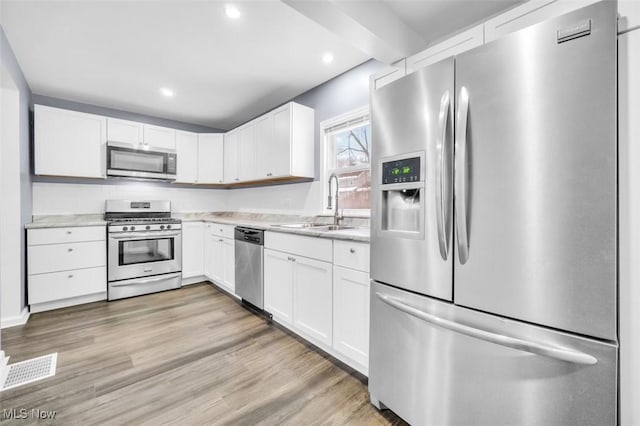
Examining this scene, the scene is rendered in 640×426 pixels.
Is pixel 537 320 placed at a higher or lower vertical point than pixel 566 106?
lower

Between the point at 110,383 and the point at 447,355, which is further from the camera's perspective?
the point at 110,383

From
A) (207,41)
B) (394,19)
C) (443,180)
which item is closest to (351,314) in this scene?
(443,180)

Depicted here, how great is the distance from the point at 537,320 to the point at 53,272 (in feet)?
14.0

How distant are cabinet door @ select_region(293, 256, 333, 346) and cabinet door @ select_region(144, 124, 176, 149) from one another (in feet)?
10.2

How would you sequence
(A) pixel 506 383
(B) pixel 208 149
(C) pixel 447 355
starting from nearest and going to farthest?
(A) pixel 506 383
(C) pixel 447 355
(B) pixel 208 149

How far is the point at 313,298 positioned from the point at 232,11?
223 cm

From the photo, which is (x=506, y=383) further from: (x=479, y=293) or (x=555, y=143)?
(x=555, y=143)

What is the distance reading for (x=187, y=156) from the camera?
4.40 m

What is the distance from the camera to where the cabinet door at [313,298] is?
208cm

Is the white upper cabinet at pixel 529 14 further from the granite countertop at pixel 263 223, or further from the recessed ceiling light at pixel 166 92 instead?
the recessed ceiling light at pixel 166 92

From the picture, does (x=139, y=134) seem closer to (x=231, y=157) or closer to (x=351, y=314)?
(x=231, y=157)

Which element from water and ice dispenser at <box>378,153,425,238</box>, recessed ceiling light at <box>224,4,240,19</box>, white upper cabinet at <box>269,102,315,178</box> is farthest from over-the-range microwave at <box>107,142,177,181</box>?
water and ice dispenser at <box>378,153,425,238</box>

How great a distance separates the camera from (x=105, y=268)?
3414mm

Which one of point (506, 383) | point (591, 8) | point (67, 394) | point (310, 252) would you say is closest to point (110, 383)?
point (67, 394)
